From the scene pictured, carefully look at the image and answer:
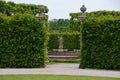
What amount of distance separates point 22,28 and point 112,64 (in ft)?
19.4

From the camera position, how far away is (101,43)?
21.8 meters

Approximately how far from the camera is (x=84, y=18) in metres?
22.6

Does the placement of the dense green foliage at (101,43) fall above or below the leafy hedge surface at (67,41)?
above

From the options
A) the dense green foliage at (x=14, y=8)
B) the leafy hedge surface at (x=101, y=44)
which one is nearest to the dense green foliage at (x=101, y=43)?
the leafy hedge surface at (x=101, y=44)

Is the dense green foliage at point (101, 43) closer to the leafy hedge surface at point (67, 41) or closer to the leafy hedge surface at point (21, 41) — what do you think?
the leafy hedge surface at point (21, 41)

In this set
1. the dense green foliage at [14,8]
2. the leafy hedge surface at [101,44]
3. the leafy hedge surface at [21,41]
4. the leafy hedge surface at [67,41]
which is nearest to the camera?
the leafy hedge surface at [101,44]

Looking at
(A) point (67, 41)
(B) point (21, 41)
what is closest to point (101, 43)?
(B) point (21, 41)

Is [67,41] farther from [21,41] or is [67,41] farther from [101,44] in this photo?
[101,44]

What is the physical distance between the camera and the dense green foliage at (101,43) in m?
21.5

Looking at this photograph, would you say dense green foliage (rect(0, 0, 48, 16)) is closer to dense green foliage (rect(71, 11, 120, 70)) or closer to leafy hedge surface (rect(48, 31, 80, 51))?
leafy hedge surface (rect(48, 31, 80, 51))

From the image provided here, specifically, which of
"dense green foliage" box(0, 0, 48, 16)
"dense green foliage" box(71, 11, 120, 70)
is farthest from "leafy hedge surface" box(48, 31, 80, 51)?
"dense green foliage" box(71, 11, 120, 70)

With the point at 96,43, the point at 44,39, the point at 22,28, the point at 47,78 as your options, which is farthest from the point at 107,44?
the point at 47,78

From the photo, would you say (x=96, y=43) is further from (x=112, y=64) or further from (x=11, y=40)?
(x=11, y=40)

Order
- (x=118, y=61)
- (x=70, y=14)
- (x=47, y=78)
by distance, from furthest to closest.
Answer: (x=70, y=14) < (x=118, y=61) < (x=47, y=78)
